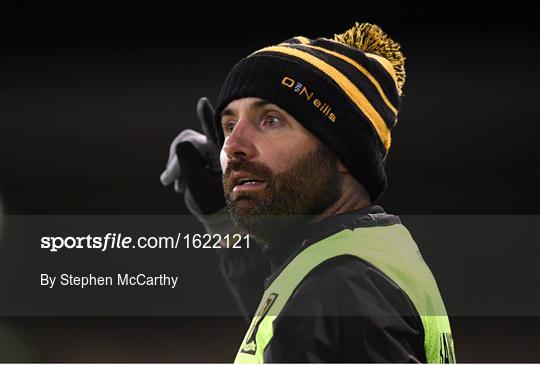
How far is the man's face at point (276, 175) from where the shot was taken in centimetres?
105

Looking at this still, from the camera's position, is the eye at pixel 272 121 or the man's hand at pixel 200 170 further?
the man's hand at pixel 200 170

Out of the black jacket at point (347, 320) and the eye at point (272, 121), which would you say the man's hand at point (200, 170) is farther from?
the black jacket at point (347, 320)

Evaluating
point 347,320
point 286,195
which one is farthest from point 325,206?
point 347,320

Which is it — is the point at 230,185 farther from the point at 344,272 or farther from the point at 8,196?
the point at 8,196

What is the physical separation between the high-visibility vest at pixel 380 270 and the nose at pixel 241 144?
0.55 feet

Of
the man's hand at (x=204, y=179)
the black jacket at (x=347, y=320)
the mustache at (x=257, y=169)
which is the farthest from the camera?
the man's hand at (x=204, y=179)

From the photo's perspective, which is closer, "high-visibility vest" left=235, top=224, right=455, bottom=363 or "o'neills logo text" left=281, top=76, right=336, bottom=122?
"high-visibility vest" left=235, top=224, right=455, bottom=363

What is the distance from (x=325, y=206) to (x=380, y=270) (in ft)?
0.69

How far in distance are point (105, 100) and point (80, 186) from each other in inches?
18.7

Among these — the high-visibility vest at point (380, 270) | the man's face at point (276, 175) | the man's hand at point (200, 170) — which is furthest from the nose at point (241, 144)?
the man's hand at point (200, 170)

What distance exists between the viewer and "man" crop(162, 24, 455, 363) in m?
0.82

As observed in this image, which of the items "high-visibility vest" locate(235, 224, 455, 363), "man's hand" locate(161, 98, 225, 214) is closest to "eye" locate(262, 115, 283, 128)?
"high-visibility vest" locate(235, 224, 455, 363)

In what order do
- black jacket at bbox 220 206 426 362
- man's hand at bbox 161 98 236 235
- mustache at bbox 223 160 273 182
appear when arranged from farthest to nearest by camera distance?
man's hand at bbox 161 98 236 235
mustache at bbox 223 160 273 182
black jacket at bbox 220 206 426 362

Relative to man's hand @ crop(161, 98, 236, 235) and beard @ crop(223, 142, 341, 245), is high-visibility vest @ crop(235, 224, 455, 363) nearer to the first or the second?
beard @ crop(223, 142, 341, 245)
